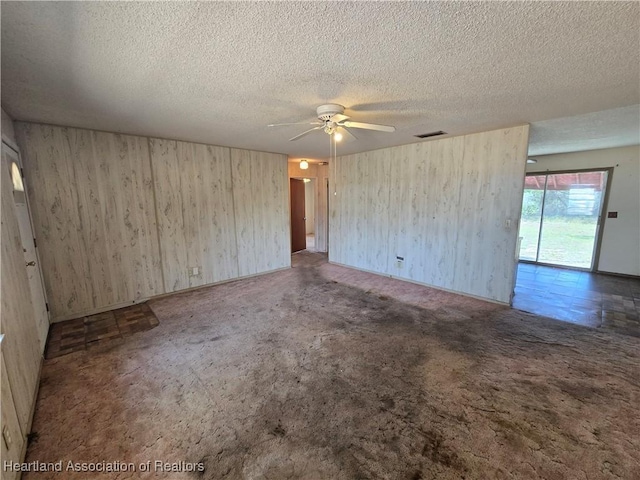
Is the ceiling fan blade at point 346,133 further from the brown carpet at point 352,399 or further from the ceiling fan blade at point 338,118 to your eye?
the brown carpet at point 352,399

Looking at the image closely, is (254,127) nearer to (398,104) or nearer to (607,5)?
(398,104)

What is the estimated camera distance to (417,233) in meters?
4.65

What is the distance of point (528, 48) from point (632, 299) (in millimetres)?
4640

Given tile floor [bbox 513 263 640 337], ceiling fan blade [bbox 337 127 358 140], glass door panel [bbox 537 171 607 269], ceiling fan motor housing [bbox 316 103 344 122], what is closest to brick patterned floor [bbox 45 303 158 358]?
ceiling fan motor housing [bbox 316 103 344 122]

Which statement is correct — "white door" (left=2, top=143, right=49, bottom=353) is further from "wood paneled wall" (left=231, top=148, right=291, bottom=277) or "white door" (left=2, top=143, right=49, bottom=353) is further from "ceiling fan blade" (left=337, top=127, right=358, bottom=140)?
"ceiling fan blade" (left=337, top=127, right=358, bottom=140)

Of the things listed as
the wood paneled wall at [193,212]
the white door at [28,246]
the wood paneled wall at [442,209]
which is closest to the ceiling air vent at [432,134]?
the wood paneled wall at [442,209]

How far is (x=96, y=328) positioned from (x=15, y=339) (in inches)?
63.7

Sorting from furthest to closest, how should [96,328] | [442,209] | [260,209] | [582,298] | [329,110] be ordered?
[260,209] < [442,209] < [582,298] < [96,328] < [329,110]

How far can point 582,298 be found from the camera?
4.01 metres

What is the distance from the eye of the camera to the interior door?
7316mm

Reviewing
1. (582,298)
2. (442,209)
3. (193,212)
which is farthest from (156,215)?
(582,298)

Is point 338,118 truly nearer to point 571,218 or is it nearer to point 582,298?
point 582,298

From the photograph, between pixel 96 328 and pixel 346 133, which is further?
pixel 346 133

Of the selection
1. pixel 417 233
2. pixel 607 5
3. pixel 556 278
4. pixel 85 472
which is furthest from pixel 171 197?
pixel 556 278
